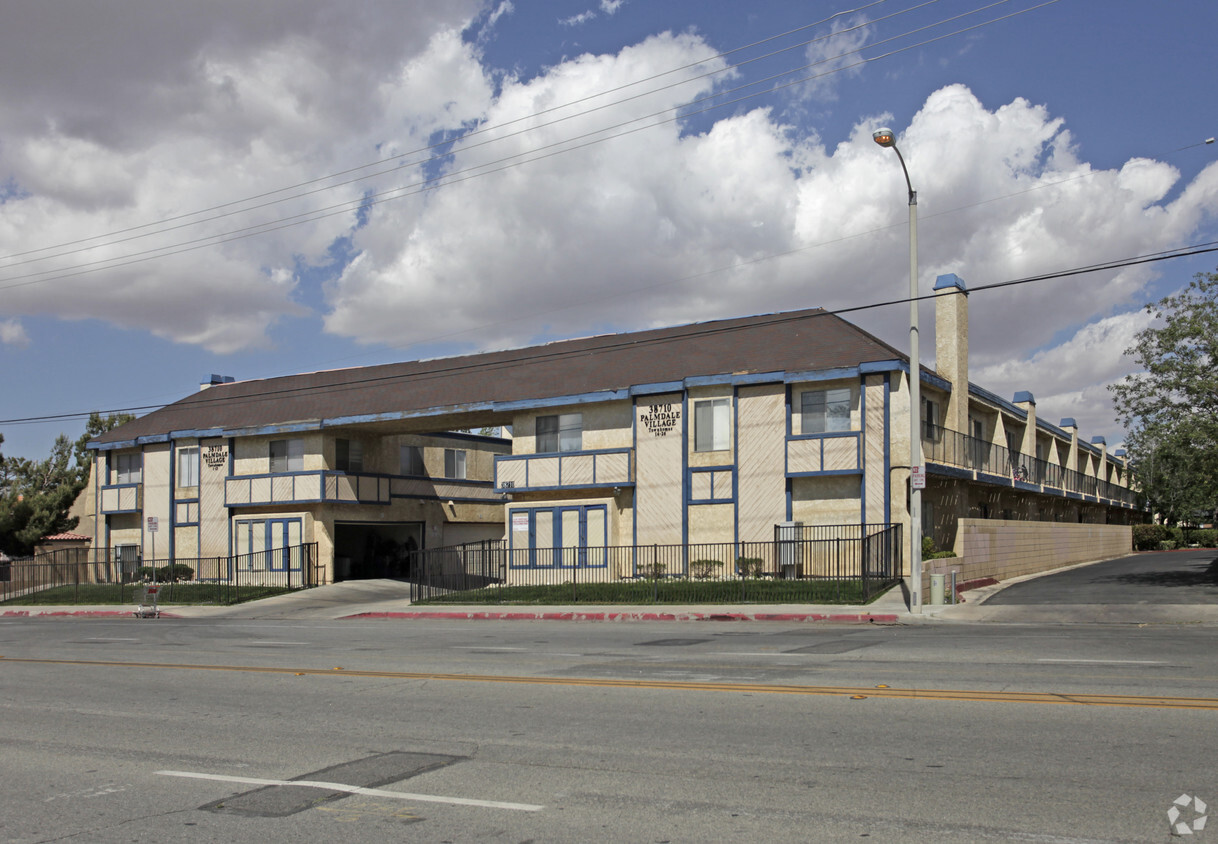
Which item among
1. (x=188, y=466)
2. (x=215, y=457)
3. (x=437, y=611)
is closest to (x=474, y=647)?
(x=437, y=611)

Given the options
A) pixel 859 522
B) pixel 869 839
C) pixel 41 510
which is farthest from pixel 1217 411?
pixel 41 510

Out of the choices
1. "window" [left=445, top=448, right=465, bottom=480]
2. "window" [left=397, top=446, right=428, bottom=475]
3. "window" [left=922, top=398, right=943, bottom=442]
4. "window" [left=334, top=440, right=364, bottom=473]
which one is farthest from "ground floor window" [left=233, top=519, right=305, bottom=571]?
"window" [left=922, top=398, right=943, bottom=442]

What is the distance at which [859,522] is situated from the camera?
29.3m

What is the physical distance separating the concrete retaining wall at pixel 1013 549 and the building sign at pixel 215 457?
1082 inches

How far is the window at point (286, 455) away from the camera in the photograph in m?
39.5

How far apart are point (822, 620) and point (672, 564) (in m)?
10.1

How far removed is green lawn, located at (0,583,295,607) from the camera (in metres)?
33.9

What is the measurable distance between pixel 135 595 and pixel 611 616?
63.4 feet

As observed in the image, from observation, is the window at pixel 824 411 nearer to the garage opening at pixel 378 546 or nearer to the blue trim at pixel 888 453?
the blue trim at pixel 888 453

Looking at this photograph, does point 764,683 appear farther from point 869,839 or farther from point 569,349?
point 569,349

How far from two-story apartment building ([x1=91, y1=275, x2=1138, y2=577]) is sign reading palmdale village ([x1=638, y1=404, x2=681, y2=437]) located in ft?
0.21

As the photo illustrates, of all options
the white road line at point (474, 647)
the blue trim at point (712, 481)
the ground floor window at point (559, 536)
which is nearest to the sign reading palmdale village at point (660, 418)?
the blue trim at point (712, 481)

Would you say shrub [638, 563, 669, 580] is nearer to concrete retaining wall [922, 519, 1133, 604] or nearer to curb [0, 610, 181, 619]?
concrete retaining wall [922, 519, 1133, 604]

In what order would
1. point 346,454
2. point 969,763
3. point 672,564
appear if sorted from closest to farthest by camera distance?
1. point 969,763
2. point 672,564
3. point 346,454
